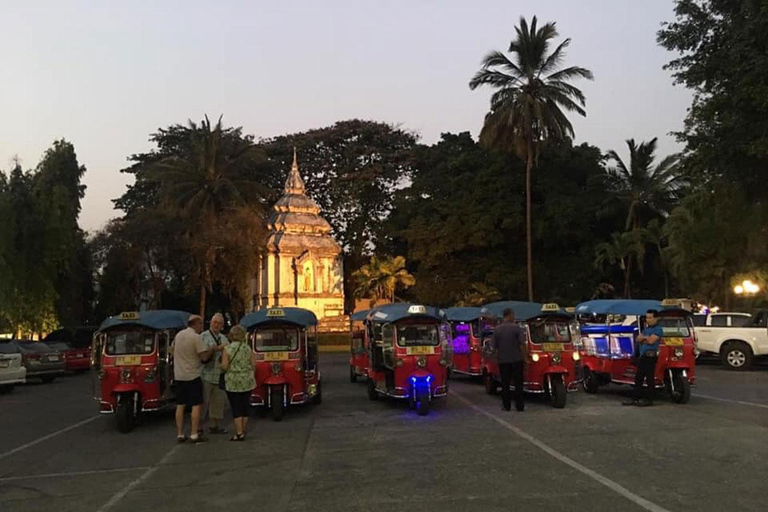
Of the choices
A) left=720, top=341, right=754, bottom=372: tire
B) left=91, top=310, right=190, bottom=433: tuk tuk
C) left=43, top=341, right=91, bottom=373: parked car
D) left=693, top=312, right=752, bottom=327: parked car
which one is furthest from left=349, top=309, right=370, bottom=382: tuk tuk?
left=720, top=341, right=754, bottom=372: tire

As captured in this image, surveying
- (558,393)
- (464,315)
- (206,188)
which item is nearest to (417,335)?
(558,393)

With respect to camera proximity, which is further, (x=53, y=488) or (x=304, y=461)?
(x=304, y=461)

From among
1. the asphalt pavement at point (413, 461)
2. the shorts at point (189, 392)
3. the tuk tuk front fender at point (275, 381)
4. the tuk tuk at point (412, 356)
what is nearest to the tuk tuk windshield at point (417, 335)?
the tuk tuk at point (412, 356)

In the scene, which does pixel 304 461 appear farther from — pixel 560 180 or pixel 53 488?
pixel 560 180

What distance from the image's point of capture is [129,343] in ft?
43.1

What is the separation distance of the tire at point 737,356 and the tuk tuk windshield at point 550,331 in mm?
11760

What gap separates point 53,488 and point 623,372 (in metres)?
12.0

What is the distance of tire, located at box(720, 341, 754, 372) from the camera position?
23391 mm

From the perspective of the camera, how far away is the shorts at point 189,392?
423 inches

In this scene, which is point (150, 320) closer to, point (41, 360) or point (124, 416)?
point (124, 416)

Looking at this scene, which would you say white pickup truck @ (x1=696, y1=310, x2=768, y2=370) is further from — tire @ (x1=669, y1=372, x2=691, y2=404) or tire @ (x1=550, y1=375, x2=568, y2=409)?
tire @ (x1=550, y1=375, x2=568, y2=409)

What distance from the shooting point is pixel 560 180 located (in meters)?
46.3

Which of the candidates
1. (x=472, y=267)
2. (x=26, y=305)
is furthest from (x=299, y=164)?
(x=26, y=305)

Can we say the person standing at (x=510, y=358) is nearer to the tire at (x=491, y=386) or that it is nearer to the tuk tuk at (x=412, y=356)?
the tuk tuk at (x=412, y=356)
